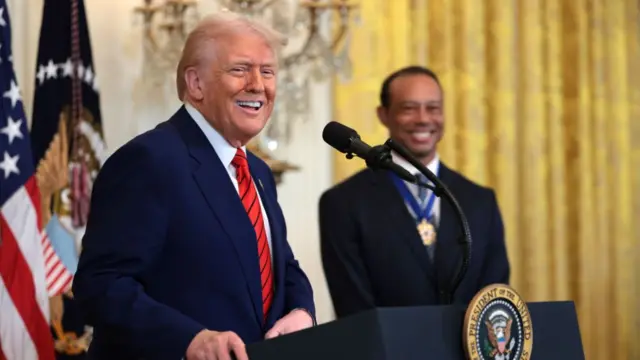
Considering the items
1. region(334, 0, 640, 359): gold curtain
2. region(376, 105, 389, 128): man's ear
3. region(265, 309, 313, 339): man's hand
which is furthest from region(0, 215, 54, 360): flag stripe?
region(334, 0, 640, 359): gold curtain

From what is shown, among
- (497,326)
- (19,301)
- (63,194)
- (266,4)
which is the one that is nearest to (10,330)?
(19,301)

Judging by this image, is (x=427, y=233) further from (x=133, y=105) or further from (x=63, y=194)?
(x=133, y=105)

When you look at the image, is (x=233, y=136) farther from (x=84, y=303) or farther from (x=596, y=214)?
(x=596, y=214)

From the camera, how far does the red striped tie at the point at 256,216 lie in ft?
7.47

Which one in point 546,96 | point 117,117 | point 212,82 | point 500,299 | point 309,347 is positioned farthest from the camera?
point 546,96

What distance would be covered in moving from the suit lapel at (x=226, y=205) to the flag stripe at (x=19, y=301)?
4.53 feet

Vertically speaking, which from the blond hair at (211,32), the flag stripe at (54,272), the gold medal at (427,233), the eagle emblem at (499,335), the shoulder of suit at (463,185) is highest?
the blond hair at (211,32)

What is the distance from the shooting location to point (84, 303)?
2053mm

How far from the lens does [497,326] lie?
6.19 ft

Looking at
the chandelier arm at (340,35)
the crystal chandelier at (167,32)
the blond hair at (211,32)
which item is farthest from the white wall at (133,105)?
the blond hair at (211,32)

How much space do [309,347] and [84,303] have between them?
1.84 ft

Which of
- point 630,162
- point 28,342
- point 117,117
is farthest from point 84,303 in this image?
point 630,162

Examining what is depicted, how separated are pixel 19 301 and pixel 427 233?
1416mm

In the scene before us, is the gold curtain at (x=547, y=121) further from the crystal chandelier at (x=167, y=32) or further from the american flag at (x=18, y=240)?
the american flag at (x=18, y=240)
